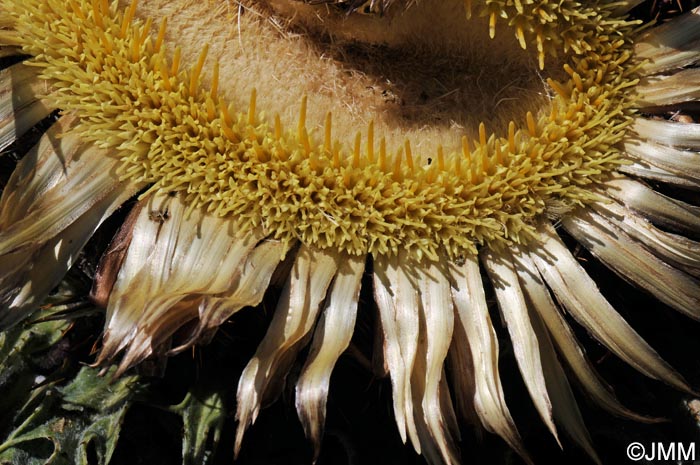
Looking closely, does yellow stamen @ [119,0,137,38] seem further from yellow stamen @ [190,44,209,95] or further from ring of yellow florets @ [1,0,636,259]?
yellow stamen @ [190,44,209,95]

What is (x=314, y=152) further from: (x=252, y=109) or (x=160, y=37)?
(x=160, y=37)

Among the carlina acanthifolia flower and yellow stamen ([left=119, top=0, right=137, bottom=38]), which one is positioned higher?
yellow stamen ([left=119, top=0, right=137, bottom=38])

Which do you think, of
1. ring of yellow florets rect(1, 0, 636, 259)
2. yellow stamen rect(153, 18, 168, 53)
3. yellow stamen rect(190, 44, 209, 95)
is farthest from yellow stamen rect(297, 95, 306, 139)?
yellow stamen rect(153, 18, 168, 53)

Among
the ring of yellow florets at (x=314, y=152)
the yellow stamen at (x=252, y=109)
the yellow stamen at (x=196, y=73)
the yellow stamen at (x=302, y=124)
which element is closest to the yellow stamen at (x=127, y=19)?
the ring of yellow florets at (x=314, y=152)

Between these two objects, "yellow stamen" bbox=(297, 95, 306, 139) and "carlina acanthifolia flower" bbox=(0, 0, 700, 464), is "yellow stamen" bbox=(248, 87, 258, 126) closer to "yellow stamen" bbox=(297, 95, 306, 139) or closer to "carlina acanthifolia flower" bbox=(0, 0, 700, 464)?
"carlina acanthifolia flower" bbox=(0, 0, 700, 464)

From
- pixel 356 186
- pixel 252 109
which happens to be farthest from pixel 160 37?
pixel 356 186

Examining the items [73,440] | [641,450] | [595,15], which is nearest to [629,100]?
[595,15]

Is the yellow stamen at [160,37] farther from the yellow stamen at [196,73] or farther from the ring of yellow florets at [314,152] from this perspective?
the yellow stamen at [196,73]
